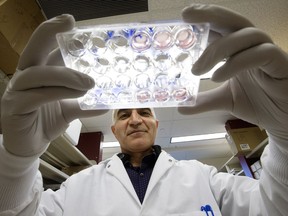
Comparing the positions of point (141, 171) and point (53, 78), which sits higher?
point (53, 78)

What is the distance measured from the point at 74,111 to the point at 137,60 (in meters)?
0.25

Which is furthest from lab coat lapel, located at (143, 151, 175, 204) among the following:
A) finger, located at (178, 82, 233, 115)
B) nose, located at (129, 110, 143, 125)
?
finger, located at (178, 82, 233, 115)

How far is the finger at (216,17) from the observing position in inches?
18.2

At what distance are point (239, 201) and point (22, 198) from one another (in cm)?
80

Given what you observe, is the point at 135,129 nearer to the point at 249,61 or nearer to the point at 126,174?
the point at 126,174

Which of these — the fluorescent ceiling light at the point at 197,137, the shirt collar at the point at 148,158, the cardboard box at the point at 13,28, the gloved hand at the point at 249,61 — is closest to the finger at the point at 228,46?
the gloved hand at the point at 249,61

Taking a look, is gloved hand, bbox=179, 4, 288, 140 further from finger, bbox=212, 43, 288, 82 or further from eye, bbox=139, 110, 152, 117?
eye, bbox=139, 110, 152, 117

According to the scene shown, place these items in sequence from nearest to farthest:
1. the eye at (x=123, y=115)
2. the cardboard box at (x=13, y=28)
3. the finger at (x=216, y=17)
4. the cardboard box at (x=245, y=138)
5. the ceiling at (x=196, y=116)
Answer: the finger at (x=216, y=17)
the cardboard box at (x=13, y=28)
the eye at (x=123, y=115)
the ceiling at (x=196, y=116)
the cardboard box at (x=245, y=138)

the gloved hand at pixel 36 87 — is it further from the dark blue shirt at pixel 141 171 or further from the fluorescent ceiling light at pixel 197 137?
the fluorescent ceiling light at pixel 197 137

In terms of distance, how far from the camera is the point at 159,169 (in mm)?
1076

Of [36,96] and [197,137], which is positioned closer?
[36,96]

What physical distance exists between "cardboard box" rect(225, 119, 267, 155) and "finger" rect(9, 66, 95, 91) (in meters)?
2.51

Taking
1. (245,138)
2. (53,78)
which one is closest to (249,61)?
(53,78)

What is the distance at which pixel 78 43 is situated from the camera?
0.50 meters
